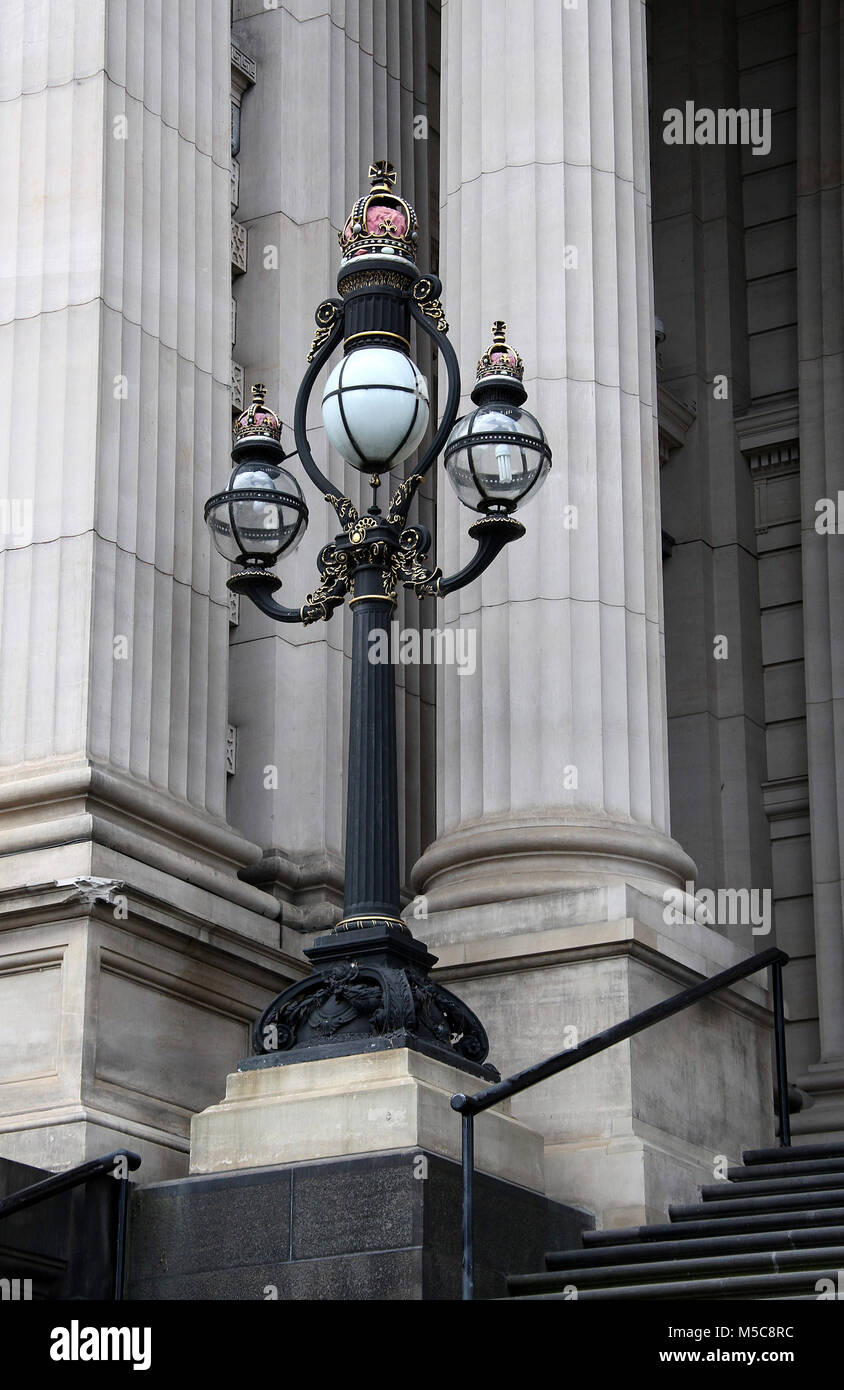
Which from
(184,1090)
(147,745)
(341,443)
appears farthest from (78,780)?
(341,443)

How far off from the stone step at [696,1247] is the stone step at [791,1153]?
1519 mm

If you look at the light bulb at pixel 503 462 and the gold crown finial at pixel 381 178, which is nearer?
the light bulb at pixel 503 462

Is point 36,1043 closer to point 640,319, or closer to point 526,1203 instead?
point 526,1203

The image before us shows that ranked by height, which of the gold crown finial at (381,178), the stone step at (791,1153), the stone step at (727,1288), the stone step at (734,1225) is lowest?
the stone step at (727,1288)

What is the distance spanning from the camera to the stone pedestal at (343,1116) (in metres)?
10.5

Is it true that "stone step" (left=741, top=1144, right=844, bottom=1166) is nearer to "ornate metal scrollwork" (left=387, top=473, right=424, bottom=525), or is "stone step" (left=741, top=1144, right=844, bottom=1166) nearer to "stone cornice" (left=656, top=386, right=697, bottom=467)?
"ornate metal scrollwork" (left=387, top=473, right=424, bottom=525)

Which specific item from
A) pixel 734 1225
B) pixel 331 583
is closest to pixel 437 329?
pixel 331 583

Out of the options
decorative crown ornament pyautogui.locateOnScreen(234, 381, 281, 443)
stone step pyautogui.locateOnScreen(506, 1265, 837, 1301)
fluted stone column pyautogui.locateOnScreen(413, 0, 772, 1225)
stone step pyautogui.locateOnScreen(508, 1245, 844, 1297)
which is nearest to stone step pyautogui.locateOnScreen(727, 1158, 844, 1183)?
fluted stone column pyautogui.locateOnScreen(413, 0, 772, 1225)

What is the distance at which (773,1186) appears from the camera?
1187 centimetres

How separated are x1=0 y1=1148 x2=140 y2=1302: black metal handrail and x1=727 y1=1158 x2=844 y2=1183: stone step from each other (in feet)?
11.1

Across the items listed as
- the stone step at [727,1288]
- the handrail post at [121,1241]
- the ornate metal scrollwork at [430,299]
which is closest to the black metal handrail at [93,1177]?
the handrail post at [121,1241]

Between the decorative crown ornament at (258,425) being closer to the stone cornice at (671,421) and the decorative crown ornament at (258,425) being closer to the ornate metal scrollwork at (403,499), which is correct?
the ornate metal scrollwork at (403,499)

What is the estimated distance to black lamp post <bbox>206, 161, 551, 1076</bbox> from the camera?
11.0 metres

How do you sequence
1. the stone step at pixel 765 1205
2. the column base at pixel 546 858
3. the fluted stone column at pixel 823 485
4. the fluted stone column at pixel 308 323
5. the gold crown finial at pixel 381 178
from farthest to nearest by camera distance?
the fluted stone column at pixel 823 485, the fluted stone column at pixel 308 323, the column base at pixel 546 858, the gold crown finial at pixel 381 178, the stone step at pixel 765 1205
